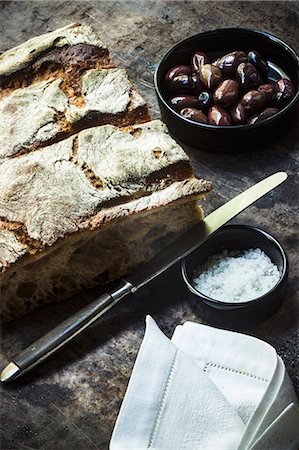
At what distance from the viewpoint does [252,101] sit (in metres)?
2.22

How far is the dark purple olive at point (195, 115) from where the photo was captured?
7.38 ft

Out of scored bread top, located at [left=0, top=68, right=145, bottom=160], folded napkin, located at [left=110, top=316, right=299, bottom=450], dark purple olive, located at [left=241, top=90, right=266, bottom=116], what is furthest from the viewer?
dark purple olive, located at [left=241, top=90, right=266, bottom=116]

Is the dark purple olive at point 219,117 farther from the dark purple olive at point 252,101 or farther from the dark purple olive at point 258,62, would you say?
the dark purple olive at point 258,62

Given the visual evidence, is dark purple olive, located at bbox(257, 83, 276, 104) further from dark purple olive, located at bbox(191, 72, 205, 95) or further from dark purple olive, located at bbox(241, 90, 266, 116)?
dark purple olive, located at bbox(191, 72, 205, 95)

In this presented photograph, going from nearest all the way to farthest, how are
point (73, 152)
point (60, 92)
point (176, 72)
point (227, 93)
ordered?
point (73, 152) < point (60, 92) < point (227, 93) < point (176, 72)

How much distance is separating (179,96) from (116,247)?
0.54 meters

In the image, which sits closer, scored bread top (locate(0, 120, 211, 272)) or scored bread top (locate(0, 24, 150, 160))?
scored bread top (locate(0, 120, 211, 272))

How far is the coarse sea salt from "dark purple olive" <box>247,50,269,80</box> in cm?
60

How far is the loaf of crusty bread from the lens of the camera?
6.22ft

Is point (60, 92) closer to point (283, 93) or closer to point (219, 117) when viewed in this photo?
point (219, 117)

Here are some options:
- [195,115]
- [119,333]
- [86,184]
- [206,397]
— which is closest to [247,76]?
[195,115]

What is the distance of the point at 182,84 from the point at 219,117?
0.17m

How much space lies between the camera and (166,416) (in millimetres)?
1641

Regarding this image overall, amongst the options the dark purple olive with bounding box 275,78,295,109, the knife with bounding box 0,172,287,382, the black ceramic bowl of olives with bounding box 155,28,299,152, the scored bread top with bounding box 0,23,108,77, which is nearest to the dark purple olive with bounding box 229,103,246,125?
the black ceramic bowl of olives with bounding box 155,28,299,152
